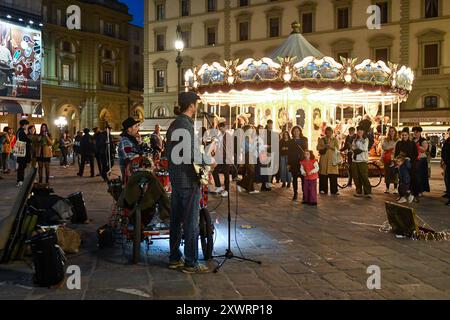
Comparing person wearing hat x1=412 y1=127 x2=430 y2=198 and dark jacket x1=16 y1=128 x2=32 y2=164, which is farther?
dark jacket x1=16 y1=128 x2=32 y2=164

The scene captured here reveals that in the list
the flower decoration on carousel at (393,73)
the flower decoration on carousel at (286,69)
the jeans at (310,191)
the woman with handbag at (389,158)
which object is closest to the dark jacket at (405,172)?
the woman with handbag at (389,158)

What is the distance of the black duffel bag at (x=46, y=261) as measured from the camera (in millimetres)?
4961

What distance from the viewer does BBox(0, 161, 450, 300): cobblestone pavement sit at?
15.9ft

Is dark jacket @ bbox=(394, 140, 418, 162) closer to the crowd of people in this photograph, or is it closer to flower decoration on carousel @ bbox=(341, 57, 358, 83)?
flower decoration on carousel @ bbox=(341, 57, 358, 83)

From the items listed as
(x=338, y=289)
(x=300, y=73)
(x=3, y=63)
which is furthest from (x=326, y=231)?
(x=3, y=63)

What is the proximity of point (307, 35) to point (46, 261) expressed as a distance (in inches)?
1497

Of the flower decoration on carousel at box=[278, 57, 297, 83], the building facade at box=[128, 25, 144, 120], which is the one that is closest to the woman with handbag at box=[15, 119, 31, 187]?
the flower decoration on carousel at box=[278, 57, 297, 83]

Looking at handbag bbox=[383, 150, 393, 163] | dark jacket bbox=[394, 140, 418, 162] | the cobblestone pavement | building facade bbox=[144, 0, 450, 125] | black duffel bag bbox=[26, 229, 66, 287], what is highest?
building facade bbox=[144, 0, 450, 125]

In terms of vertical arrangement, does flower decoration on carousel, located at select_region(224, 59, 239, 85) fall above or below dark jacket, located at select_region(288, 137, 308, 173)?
above

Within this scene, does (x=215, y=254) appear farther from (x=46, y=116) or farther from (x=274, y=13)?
(x=46, y=116)

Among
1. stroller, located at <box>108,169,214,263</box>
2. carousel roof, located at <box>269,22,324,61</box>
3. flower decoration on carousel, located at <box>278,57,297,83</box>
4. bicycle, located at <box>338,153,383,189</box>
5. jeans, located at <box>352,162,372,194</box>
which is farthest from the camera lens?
carousel roof, located at <box>269,22,324,61</box>

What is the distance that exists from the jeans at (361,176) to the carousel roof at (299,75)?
441cm

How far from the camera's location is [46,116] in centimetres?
4809

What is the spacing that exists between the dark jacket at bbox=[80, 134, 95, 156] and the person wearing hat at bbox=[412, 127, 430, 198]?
1053 centimetres
